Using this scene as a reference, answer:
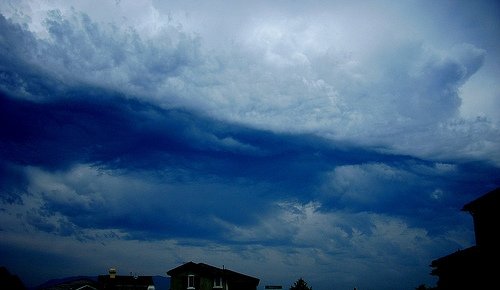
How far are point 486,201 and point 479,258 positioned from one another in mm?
6045

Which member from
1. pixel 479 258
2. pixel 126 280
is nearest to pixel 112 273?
pixel 126 280

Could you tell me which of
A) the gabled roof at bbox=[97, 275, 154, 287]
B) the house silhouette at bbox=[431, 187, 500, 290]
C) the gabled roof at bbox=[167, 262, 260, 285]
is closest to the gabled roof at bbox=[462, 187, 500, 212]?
the house silhouette at bbox=[431, 187, 500, 290]

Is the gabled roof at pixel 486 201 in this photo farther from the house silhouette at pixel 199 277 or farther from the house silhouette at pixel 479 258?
the house silhouette at pixel 199 277

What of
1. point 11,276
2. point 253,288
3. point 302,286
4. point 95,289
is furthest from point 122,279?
point 302,286

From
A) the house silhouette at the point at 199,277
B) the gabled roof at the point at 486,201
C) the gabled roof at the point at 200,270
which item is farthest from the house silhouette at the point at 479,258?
the house silhouette at the point at 199,277

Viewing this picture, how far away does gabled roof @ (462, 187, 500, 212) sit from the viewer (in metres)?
26.9

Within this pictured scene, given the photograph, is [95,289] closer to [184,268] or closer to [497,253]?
[184,268]

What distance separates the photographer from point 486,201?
27.7 metres

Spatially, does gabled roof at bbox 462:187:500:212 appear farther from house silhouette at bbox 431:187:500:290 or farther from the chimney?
the chimney

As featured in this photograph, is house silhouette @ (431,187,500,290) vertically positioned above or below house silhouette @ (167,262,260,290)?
above

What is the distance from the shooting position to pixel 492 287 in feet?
75.9

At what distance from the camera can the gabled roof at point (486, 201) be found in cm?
2694

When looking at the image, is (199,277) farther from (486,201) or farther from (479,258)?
(486,201)

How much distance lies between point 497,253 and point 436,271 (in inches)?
197
